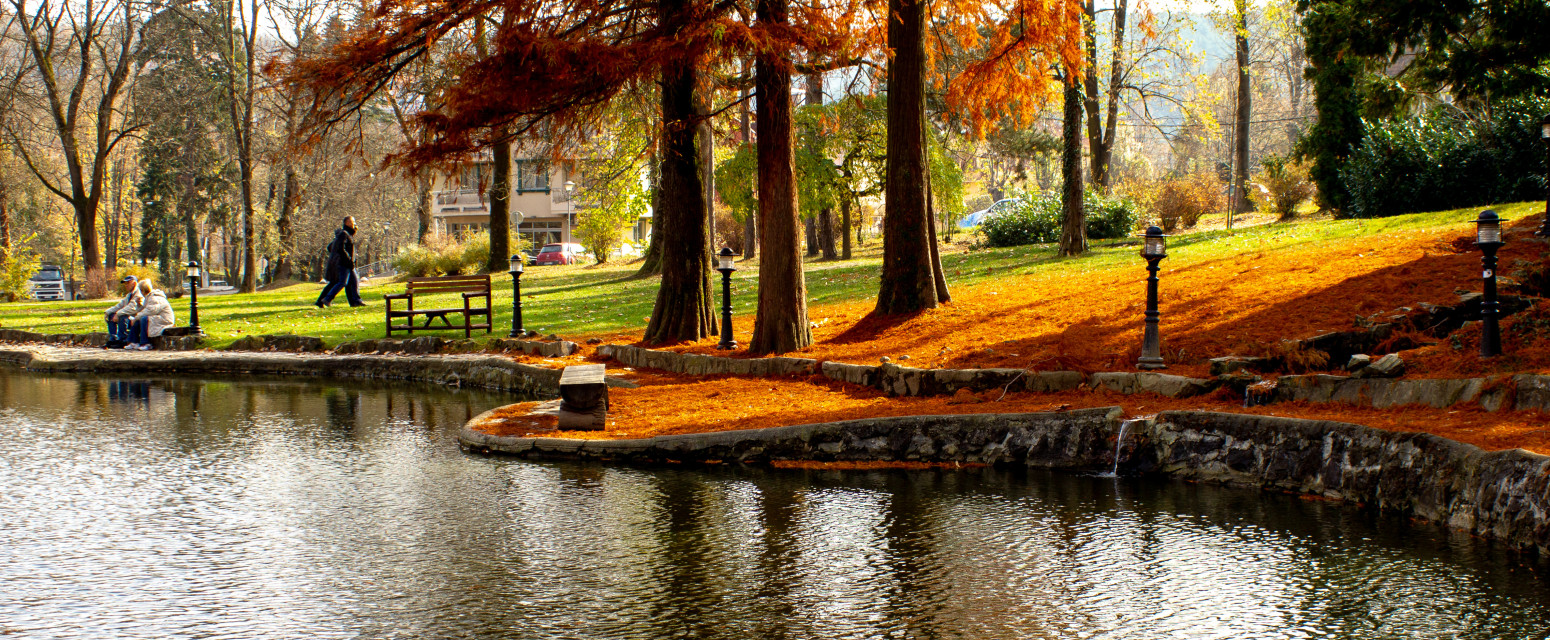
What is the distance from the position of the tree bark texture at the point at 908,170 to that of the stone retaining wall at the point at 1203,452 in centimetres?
511

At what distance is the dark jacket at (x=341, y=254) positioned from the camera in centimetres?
→ 2114

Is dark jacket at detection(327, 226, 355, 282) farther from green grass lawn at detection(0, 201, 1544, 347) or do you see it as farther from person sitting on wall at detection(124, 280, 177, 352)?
person sitting on wall at detection(124, 280, 177, 352)

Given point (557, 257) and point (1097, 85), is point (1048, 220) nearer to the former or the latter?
point (1097, 85)

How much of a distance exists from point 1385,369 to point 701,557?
17.2ft

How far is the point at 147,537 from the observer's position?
6898mm

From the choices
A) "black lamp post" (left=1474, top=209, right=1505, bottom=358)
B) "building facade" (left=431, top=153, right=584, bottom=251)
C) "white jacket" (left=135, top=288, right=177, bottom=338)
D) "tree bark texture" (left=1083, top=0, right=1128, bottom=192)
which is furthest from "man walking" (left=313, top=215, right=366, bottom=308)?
"building facade" (left=431, top=153, right=584, bottom=251)

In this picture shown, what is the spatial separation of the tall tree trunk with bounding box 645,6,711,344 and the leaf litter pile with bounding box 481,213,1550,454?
1.58ft

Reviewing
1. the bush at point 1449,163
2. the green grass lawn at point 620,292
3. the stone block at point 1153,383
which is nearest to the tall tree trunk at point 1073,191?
the green grass lawn at point 620,292

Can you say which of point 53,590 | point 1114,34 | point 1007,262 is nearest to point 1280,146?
point 1114,34

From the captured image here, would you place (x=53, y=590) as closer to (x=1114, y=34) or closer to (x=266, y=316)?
(x=266, y=316)

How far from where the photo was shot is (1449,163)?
62.8 ft

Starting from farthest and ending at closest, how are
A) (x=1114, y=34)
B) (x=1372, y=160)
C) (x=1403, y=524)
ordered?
1. (x=1114, y=34)
2. (x=1372, y=160)
3. (x=1403, y=524)

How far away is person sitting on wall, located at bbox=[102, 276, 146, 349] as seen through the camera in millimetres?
18562

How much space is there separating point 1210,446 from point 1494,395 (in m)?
1.77
